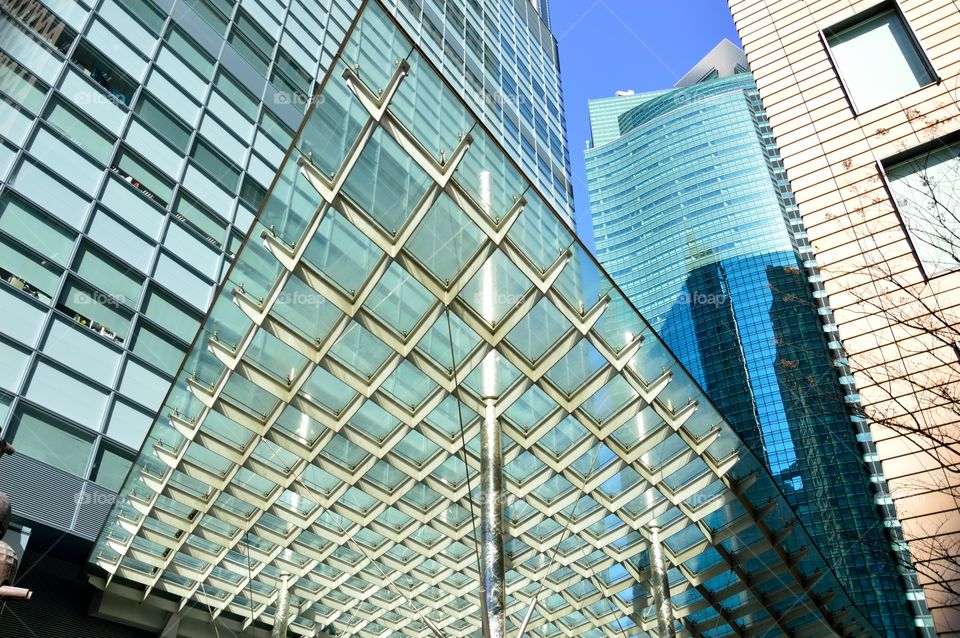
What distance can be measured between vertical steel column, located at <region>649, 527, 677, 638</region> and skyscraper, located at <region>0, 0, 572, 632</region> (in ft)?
46.6

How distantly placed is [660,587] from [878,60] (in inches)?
567

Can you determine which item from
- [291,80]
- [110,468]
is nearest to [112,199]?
[110,468]

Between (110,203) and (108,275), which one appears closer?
(108,275)

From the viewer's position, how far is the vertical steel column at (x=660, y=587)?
20.1 m

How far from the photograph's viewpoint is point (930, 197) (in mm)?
10297

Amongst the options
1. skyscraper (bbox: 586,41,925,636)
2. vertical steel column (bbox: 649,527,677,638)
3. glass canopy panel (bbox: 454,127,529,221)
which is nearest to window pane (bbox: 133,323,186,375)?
glass canopy panel (bbox: 454,127,529,221)

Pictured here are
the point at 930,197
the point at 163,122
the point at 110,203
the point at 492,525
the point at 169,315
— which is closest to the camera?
the point at 930,197

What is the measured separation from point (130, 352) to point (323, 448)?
30.1ft

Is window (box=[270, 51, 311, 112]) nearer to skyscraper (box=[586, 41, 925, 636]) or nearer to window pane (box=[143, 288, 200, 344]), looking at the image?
window pane (box=[143, 288, 200, 344])

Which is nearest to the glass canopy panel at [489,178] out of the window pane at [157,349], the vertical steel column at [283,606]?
the window pane at [157,349]

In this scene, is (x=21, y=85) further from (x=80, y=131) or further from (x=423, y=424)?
(x=423, y=424)

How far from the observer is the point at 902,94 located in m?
11.7

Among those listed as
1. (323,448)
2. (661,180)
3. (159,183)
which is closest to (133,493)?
(323,448)

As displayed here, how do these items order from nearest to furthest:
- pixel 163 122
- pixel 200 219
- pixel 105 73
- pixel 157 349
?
pixel 157 349 < pixel 105 73 < pixel 163 122 < pixel 200 219
